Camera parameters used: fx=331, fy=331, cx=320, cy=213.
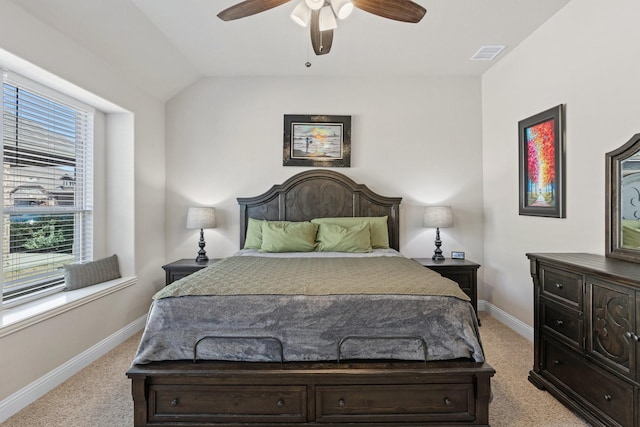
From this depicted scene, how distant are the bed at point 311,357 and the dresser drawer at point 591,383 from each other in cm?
65

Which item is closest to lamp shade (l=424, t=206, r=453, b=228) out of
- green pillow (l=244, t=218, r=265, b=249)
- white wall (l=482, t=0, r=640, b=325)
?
white wall (l=482, t=0, r=640, b=325)

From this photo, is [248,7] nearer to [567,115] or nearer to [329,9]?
[329,9]

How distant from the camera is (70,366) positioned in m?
2.55

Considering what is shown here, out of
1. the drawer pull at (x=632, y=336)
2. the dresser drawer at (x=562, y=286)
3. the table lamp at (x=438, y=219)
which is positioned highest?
the table lamp at (x=438, y=219)

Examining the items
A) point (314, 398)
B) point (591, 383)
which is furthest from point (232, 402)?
point (591, 383)

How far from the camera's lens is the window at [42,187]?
2.35 m

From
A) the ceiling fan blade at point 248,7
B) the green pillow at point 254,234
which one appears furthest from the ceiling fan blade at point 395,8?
the green pillow at point 254,234

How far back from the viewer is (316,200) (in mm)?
3945

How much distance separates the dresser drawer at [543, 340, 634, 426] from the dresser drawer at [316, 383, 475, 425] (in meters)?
0.74

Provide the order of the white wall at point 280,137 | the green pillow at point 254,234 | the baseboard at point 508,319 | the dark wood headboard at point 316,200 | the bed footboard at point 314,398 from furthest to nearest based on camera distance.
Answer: the white wall at point 280,137
the dark wood headboard at point 316,200
the green pillow at point 254,234
the baseboard at point 508,319
the bed footboard at point 314,398

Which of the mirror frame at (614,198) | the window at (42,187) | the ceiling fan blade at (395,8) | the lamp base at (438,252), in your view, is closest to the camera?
the ceiling fan blade at (395,8)

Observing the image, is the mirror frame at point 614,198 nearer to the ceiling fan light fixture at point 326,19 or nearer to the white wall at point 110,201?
the ceiling fan light fixture at point 326,19

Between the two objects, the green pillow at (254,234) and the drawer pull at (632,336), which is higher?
the green pillow at (254,234)

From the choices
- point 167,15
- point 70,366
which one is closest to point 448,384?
point 70,366
